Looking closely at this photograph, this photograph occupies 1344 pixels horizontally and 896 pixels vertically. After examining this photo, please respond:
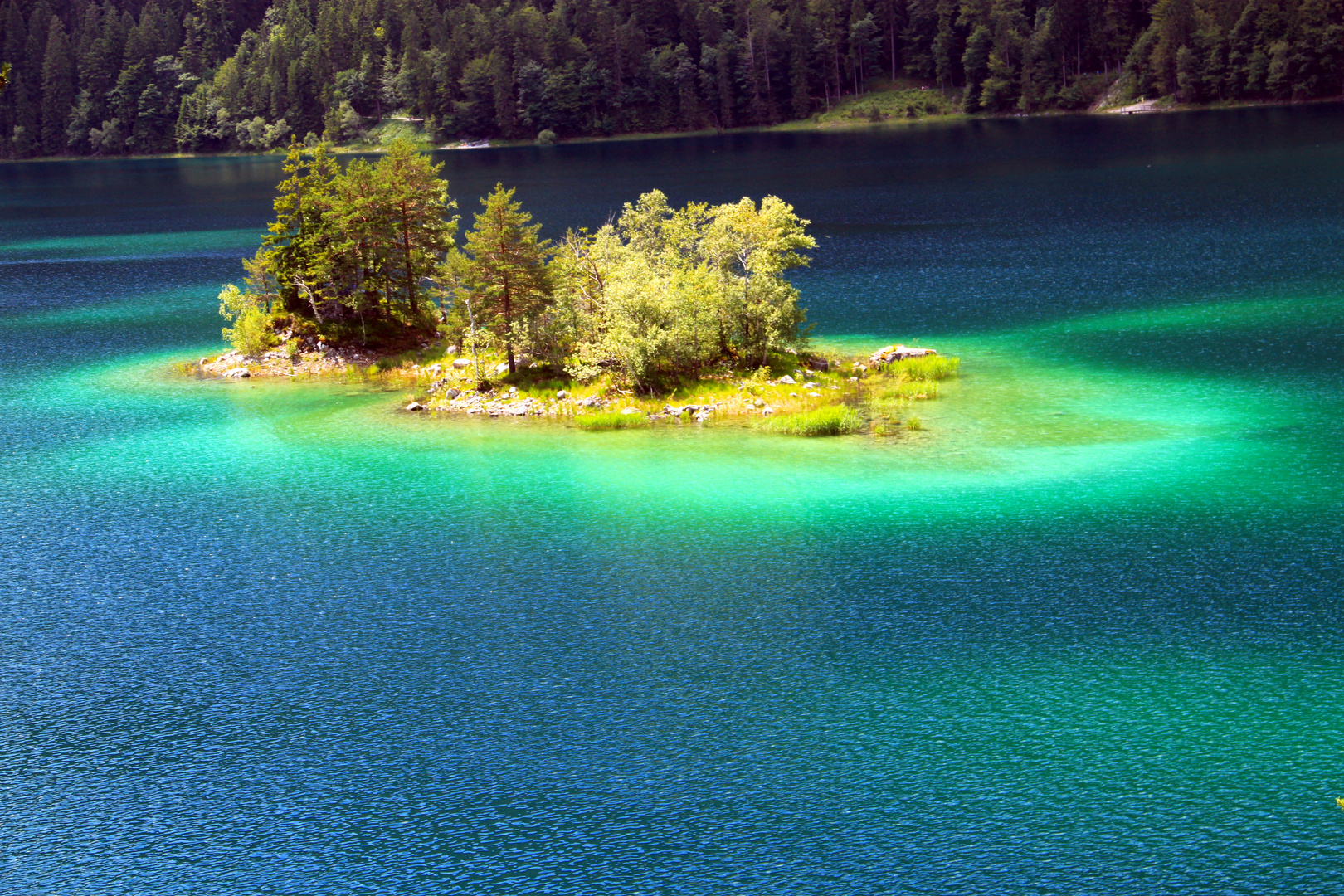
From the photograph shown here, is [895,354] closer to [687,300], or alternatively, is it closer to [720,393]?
[720,393]

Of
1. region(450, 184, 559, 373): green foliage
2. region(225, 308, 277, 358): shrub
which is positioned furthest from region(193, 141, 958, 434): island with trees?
region(225, 308, 277, 358): shrub

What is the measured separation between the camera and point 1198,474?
44.2m

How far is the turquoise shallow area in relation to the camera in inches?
978

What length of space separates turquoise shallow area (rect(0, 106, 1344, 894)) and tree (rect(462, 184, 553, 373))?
18.0 ft

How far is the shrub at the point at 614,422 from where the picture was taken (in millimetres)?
54781

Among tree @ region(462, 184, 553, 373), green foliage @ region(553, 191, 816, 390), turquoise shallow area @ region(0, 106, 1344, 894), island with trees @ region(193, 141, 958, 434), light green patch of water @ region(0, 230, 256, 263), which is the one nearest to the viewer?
turquoise shallow area @ region(0, 106, 1344, 894)

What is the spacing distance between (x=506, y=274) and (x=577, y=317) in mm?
4059

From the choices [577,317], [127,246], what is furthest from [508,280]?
[127,246]

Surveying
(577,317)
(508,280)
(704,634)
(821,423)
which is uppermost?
(508,280)

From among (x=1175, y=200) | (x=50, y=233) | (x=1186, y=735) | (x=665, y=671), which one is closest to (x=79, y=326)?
(x=50, y=233)

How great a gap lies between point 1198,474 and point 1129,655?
52.0ft

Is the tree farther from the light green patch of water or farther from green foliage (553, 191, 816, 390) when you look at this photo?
the light green patch of water

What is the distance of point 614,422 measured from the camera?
54.9 meters

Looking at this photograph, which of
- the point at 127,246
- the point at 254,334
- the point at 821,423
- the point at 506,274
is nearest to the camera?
the point at 821,423
